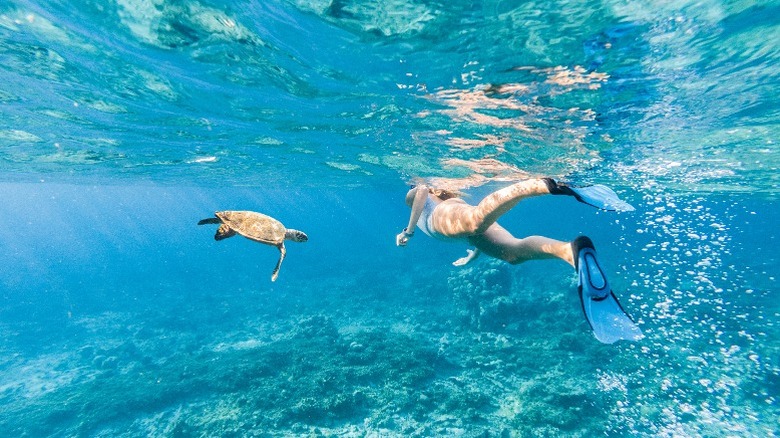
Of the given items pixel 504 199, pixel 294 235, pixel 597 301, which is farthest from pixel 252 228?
pixel 597 301

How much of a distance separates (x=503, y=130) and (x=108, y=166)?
24.4m

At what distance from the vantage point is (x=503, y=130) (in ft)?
40.0

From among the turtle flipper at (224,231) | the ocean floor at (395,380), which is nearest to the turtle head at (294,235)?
the turtle flipper at (224,231)

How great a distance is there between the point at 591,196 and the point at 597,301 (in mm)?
1248

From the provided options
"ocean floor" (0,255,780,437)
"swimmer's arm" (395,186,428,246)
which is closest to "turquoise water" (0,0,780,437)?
"ocean floor" (0,255,780,437)

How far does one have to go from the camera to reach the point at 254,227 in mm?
5094

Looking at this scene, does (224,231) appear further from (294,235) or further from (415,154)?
(415,154)

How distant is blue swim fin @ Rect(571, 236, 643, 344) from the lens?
3.57 metres

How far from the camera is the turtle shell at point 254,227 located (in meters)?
4.98

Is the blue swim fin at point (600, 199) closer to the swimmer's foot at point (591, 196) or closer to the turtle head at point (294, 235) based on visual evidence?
the swimmer's foot at point (591, 196)

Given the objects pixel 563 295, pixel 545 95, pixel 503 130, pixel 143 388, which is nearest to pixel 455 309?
pixel 563 295

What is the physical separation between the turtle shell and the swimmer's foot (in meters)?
3.70

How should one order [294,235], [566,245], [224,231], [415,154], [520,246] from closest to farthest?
[566,245], [520,246], [224,231], [294,235], [415,154]

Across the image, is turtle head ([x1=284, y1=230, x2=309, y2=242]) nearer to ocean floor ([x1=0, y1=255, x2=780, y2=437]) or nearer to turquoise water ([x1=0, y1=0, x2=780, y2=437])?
turquoise water ([x1=0, y1=0, x2=780, y2=437])
